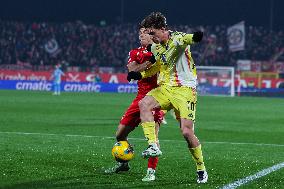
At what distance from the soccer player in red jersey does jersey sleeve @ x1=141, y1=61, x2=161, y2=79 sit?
0.20m

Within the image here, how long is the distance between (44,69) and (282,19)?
61.6 ft

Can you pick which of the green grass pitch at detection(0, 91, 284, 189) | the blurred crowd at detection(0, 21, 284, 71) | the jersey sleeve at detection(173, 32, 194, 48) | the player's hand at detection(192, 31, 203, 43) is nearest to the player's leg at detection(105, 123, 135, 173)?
the green grass pitch at detection(0, 91, 284, 189)

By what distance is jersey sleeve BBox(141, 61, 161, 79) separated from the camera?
28.5 ft

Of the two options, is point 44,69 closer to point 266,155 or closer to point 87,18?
point 87,18

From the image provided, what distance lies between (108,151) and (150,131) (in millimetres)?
3780

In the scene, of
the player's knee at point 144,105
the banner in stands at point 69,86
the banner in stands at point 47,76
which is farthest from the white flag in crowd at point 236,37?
the player's knee at point 144,105

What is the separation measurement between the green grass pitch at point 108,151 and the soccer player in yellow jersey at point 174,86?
22.3 inches

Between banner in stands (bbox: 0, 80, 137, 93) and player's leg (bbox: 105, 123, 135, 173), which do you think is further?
banner in stands (bbox: 0, 80, 137, 93)

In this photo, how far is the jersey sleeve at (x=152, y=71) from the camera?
868 cm

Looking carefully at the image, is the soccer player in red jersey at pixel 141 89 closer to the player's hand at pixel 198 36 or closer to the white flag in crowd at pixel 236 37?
the player's hand at pixel 198 36

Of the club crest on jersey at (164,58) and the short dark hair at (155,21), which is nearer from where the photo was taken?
the short dark hair at (155,21)

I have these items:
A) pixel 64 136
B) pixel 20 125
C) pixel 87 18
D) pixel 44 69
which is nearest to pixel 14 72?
pixel 44 69

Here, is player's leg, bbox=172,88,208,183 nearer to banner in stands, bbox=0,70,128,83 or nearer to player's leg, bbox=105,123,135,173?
player's leg, bbox=105,123,135,173

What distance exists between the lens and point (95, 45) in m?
52.5
